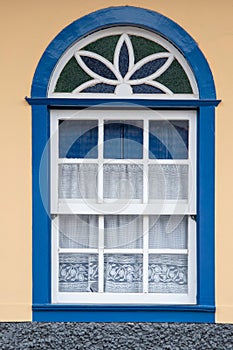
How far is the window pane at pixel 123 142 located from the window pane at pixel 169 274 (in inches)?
35.8

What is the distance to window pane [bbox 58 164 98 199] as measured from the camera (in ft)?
18.7

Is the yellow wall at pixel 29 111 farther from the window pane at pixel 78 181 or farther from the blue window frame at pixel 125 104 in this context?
the window pane at pixel 78 181

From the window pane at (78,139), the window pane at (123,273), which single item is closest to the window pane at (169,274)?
the window pane at (123,273)

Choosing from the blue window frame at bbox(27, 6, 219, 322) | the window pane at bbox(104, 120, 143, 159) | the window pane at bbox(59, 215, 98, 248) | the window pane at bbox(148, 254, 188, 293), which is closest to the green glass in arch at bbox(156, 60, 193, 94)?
the blue window frame at bbox(27, 6, 219, 322)

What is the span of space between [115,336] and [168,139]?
175cm

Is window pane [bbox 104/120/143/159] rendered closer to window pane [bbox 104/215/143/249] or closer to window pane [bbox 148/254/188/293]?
window pane [bbox 104/215/143/249]

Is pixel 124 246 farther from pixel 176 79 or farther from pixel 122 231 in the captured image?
pixel 176 79

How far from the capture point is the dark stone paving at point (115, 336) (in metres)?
5.64

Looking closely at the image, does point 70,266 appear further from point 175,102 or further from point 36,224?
point 175,102

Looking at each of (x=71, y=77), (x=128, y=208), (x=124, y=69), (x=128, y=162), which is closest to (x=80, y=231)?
(x=128, y=208)

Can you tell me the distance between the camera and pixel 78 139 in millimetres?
5730

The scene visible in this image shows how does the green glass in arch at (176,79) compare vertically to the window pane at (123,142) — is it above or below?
above

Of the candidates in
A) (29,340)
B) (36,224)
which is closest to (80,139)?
(36,224)

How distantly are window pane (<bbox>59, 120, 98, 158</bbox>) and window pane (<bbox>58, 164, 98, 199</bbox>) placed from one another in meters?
0.10
